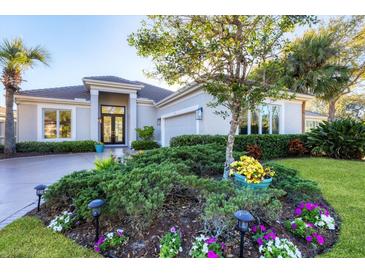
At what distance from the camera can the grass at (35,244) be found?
8.00 feet

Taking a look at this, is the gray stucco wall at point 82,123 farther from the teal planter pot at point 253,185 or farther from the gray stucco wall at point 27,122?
the teal planter pot at point 253,185

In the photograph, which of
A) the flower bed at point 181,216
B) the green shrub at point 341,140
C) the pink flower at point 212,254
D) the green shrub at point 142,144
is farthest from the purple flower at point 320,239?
the green shrub at point 142,144

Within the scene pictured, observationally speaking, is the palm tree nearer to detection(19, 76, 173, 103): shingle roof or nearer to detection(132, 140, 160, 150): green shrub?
detection(19, 76, 173, 103): shingle roof

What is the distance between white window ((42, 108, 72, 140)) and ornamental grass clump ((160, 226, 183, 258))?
1338 cm

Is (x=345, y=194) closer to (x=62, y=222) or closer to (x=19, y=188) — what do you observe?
(x=62, y=222)

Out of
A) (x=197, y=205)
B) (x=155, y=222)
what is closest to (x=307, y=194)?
(x=197, y=205)

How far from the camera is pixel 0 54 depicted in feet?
32.2

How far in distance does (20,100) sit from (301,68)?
59.0 feet

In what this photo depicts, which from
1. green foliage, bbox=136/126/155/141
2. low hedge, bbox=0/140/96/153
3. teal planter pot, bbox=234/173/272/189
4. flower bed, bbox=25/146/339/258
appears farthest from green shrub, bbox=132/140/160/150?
teal planter pot, bbox=234/173/272/189

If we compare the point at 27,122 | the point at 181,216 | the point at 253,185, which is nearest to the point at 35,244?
the point at 181,216

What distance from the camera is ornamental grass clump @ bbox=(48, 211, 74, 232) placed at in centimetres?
300

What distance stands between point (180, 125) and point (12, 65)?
30.8ft

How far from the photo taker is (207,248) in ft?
7.68

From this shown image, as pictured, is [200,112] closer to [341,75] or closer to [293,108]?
[293,108]
